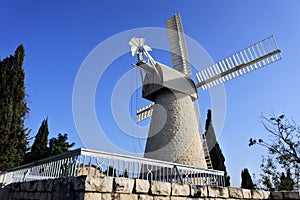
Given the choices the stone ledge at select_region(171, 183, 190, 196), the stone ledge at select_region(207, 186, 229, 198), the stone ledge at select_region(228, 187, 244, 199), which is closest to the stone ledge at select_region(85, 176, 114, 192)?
the stone ledge at select_region(171, 183, 190, 196)

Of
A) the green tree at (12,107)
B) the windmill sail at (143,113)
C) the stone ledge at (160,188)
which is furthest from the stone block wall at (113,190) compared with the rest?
the windmill sail at (143,113)

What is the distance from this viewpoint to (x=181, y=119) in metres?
8.52

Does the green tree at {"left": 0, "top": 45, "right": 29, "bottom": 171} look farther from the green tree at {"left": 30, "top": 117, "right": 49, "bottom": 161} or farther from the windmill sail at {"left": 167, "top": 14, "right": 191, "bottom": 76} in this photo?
the windmill sail at {"left": 167, "top": 14, "right": 191, "bottom": 76}

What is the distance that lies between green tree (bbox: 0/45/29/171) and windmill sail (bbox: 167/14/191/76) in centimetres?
684

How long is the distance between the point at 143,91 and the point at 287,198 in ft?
21.8

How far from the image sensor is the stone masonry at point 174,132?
7.91 meters

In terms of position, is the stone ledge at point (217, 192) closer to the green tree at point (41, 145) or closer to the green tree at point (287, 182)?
the green tree at point (287, 182)

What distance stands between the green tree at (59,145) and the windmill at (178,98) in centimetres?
662

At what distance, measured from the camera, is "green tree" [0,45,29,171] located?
28.0 ft

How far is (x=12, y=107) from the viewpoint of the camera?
902 centimetres

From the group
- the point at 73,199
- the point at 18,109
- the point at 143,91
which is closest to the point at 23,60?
the point at 18,109

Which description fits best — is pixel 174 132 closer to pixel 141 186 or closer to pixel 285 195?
pixel 285 195

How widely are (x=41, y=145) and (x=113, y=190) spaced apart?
12.5 m

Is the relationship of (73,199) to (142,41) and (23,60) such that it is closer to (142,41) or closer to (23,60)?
(142,41)
